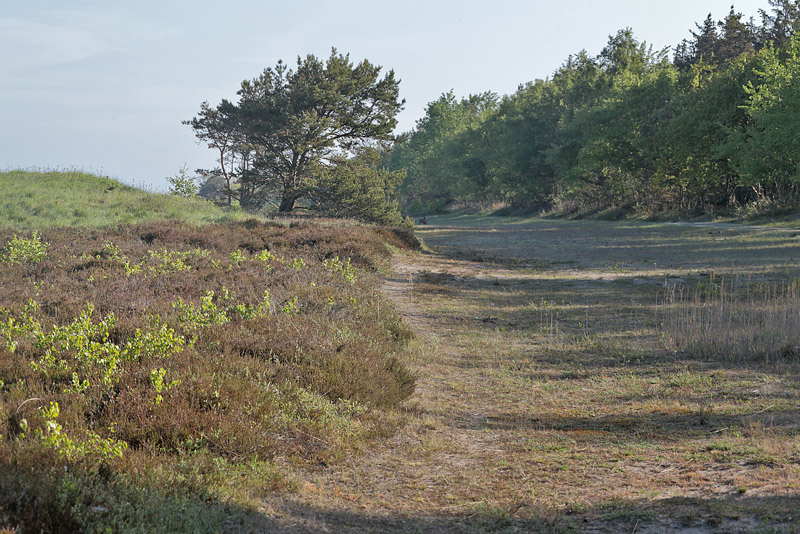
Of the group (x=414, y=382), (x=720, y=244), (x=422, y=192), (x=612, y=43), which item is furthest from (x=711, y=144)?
(x=422, y=192)

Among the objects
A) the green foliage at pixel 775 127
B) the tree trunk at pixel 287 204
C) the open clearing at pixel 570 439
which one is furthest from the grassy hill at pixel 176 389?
the green foliage at pixel 775 127

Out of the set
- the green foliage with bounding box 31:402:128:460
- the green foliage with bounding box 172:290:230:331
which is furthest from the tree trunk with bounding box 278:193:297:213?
the green foliage with bounding box 31:402:128:460

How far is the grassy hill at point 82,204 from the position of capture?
78.8 feet

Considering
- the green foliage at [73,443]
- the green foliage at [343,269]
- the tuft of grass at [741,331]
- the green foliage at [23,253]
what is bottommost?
the tuft of grass at [741,331]

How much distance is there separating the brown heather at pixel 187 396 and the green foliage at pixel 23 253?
2.06 m

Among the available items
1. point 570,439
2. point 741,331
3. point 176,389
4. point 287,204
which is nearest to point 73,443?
point 176,389

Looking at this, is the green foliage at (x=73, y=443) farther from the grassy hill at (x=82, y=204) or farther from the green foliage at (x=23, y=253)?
the grassy hill at (x=82, y=204)

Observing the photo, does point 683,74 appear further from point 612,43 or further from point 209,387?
point 209,387

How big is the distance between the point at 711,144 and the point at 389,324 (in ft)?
118

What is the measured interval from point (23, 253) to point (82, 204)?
591 inches

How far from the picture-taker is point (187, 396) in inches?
201

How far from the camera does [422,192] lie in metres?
108

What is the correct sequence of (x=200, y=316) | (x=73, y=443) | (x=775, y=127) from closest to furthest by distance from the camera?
(x=73, y=443) < (x=200, y=316) < (x=775, y=127)

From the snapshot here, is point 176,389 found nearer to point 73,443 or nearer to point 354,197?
point 73,443
